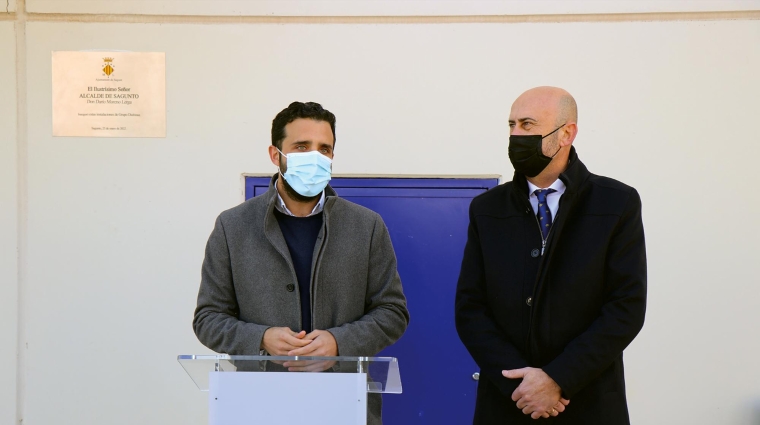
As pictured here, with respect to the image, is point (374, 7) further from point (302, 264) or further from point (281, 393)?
point (281, 393)

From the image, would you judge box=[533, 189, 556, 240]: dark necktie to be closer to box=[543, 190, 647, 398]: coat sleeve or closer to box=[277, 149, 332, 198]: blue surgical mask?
box=[543, 190, 647, 398]: coat sleeve

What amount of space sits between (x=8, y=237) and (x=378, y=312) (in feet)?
7.76

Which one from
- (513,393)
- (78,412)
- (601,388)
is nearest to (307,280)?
(513,393)

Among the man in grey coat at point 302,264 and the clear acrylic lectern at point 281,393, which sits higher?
the man in grey coat at point 302,264

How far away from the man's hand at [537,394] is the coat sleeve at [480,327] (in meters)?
0.03

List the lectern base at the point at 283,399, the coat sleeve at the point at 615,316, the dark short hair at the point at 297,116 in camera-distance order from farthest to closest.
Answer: the dark short hair at the point at 297,116 → the coat sleeve at the point at 615,316 → the lectern base at the point at 283,399

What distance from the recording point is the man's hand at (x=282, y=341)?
254 cm

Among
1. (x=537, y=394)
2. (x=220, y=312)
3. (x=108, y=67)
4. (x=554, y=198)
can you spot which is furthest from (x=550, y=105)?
(x=108, y=67)

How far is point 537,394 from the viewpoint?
8.01ft

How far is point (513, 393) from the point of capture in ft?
8.16

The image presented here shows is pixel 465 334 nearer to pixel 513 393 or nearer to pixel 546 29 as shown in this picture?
pixel 513 393

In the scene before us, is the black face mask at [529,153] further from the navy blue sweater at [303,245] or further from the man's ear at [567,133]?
the navy blue sweater at [303,245]

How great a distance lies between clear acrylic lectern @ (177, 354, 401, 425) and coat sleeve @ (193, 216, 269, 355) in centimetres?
57

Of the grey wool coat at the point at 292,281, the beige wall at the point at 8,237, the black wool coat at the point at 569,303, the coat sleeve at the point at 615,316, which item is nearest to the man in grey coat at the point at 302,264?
the grey wool coat at the point at 292,281
